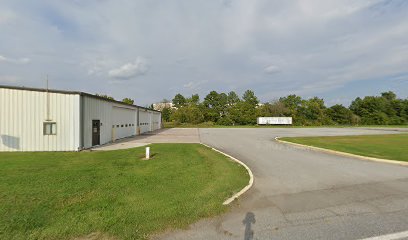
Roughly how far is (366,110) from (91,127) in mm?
83965

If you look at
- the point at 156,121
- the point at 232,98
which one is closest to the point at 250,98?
the point at 232,98

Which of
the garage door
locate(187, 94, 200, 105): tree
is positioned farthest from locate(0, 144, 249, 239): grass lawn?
locate(187, 94, 200, 105): tree

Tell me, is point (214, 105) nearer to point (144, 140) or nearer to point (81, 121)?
point (144, 140)

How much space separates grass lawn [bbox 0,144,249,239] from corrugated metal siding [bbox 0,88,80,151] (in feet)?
15.9

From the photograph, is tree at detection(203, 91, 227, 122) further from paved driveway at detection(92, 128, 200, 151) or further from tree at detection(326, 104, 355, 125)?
paved driveway at detection(92, 128, 200, 151)

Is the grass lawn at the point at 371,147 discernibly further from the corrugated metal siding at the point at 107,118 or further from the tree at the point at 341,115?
the tree at the point at 341,115

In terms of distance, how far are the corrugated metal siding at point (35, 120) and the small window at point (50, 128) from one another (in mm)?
173

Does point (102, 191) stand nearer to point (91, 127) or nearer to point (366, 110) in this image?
→ point (91, 127)

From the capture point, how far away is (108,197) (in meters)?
5.96

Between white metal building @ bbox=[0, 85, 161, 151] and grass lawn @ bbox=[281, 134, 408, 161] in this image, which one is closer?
grass lawn @ bbox=[281, 134, 408, 161]

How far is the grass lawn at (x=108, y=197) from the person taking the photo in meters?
4.35

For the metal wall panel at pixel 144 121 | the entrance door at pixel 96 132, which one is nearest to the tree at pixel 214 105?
the metal wall panel at pixel 144 121

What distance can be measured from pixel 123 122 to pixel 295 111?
60539 mm

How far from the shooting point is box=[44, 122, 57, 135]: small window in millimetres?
14305
